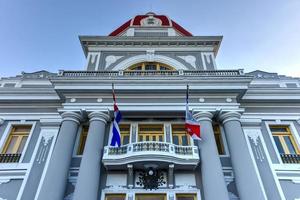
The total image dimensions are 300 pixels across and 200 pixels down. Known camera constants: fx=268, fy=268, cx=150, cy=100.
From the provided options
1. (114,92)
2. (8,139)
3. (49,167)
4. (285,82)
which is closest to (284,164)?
(285,82)

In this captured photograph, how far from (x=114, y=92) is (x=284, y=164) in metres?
8.92

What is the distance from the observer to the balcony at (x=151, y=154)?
11562mm

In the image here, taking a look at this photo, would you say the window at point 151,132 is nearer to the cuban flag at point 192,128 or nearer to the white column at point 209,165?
the cuban flag at point 192,128

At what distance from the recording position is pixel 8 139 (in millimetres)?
13750

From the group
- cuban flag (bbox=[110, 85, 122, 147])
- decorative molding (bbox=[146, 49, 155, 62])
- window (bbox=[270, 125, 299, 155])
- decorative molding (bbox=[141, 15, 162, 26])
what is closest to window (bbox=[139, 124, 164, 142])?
cuban flag (bbox=[110, 85, 122, 147])

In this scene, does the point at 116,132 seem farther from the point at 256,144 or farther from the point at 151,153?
the point at 256,144

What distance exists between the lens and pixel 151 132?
13.8 meters

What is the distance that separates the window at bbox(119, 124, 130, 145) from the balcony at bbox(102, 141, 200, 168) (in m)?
1.05

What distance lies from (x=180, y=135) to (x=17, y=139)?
8.42 m

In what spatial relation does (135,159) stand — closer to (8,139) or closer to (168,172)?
(168,172)

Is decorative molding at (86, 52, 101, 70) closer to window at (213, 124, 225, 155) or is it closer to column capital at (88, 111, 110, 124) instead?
column capital at (88, 111, 110, 124)

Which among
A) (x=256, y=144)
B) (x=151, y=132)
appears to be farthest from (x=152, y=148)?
(x=256, y=144)

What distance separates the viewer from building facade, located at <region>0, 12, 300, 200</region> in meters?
11.5

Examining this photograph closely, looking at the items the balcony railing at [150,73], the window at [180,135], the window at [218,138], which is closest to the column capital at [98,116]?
the balcony railing at [150,73]
